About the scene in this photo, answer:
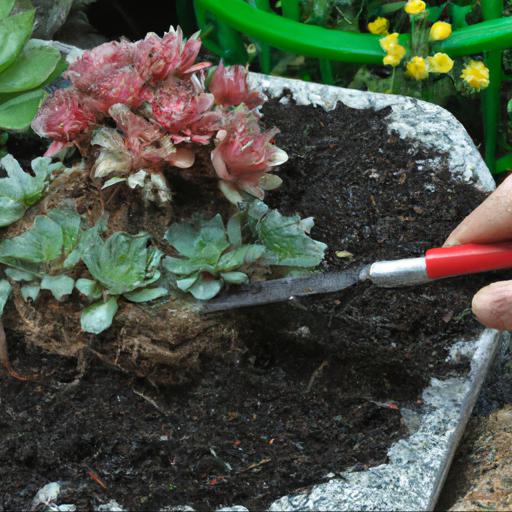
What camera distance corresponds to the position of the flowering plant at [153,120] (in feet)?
4.17

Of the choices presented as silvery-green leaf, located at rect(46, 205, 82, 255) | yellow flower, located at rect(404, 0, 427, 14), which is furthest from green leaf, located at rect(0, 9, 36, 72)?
yellow flower, located at rect(404, 0, 427, 14)

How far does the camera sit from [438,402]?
4.19 feet

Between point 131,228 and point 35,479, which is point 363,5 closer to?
point 131,228

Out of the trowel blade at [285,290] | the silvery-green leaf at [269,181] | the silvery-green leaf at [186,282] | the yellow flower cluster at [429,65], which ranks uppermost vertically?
the silvery-green leaf at [269,181]

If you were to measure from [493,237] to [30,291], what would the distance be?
0.65 meters

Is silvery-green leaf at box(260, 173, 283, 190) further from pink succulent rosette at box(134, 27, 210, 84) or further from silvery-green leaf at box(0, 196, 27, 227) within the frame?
silvery-green leaf at box(0, 196, 27, 227)

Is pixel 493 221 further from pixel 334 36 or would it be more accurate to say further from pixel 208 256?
pixel 334 36

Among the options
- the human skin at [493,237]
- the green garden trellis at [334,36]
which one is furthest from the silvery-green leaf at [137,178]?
the green garden trellis at [334,36]

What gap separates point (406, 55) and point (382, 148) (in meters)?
0.44

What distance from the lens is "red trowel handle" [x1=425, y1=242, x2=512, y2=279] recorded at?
121cm

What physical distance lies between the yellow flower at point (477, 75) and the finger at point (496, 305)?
3.15 feet

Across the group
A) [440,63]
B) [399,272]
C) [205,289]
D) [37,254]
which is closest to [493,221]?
[399,272]

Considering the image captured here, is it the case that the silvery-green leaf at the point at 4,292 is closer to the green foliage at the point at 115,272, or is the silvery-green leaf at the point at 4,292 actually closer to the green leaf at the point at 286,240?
the green foliage at the point at 115,272

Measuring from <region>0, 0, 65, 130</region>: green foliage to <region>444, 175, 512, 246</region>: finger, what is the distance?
0.72 metres
